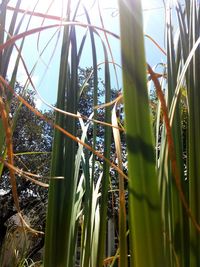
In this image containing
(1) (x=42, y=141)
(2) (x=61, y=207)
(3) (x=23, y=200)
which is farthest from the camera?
(1) (x=42, y=141)

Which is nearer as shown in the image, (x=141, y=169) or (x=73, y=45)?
(x=141, y=169)

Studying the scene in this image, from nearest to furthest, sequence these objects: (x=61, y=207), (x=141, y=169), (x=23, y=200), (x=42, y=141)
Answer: (x=141, y=169) < (x=61, y=207) < (x=23, y=200) < (x=42, y=141)

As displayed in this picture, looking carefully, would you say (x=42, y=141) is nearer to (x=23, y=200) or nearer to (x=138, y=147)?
(x=23, y=200)

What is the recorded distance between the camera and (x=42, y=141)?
21.1 ft

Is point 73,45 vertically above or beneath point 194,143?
above

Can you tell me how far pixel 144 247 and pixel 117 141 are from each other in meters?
0.12

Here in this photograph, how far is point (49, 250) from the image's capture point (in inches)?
9.8

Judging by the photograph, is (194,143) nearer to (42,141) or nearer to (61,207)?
(61,207)

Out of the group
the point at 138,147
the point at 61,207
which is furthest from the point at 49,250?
the point at 138,147

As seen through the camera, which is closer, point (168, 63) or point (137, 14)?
point (137, 14)

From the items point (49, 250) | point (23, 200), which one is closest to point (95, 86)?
point (49, 250)

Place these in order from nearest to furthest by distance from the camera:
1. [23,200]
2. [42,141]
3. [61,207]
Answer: [61,207]
[23,200]
[42,141]

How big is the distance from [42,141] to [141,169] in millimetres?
6354

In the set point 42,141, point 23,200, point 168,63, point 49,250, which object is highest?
point 42,141
